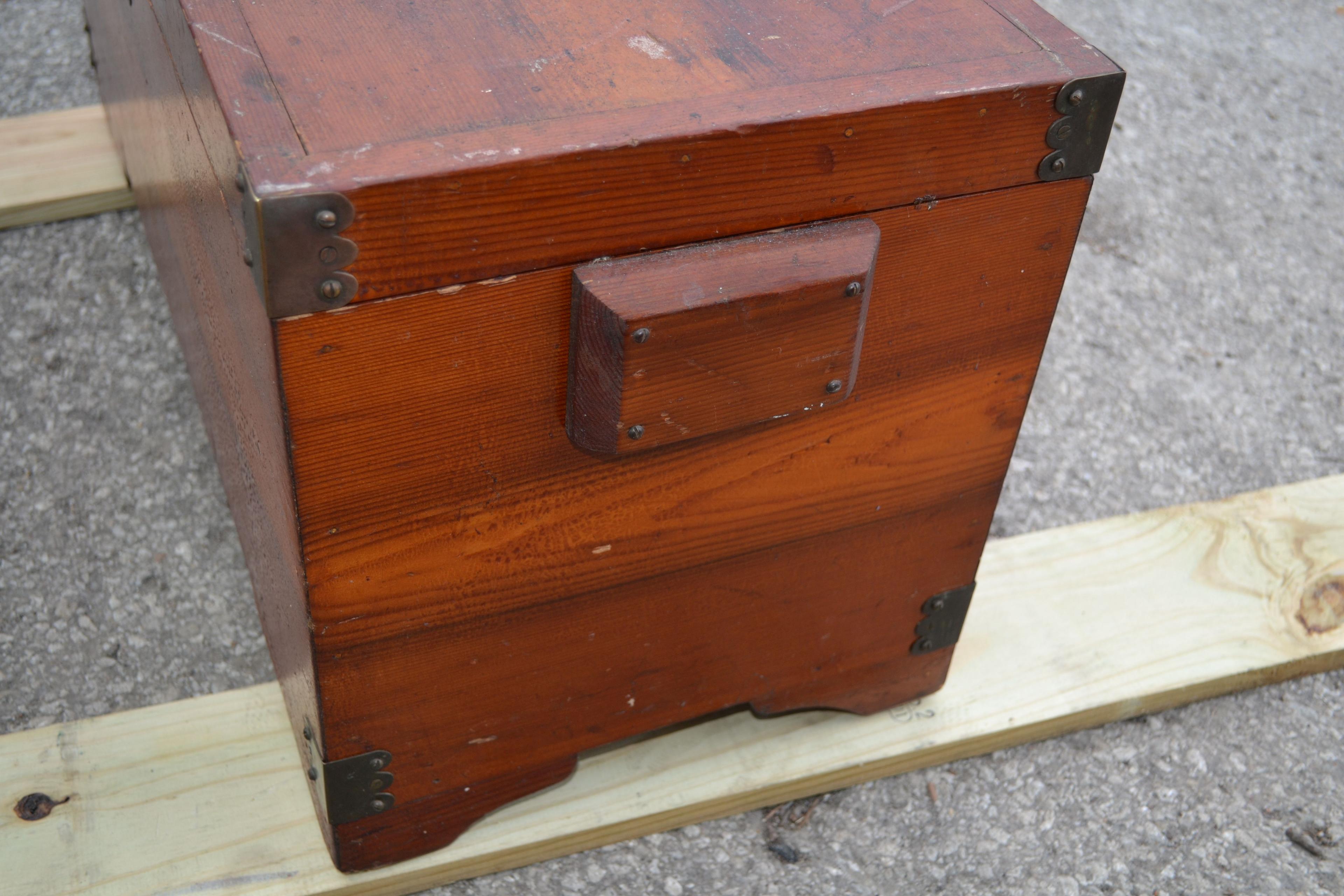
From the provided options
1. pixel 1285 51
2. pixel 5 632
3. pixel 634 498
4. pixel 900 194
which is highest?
pixel 900 194

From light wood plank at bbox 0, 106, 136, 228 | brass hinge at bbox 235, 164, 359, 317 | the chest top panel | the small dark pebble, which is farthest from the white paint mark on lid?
light wood plank at bbox 0, 106, 136, 228

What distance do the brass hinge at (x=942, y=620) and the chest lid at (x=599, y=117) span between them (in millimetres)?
475

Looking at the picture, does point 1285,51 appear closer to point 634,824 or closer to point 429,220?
point 634,824

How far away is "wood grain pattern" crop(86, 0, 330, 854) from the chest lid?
0.08m

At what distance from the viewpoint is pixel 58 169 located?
2023 millimetres

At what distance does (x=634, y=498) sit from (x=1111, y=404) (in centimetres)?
113

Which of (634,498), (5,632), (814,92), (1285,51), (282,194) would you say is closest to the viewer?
(282,194)

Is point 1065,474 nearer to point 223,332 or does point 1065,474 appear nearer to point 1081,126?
point 1081,126

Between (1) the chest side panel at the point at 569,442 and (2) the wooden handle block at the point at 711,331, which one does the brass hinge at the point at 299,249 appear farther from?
(2) the wooden handle block at the point at 711,331

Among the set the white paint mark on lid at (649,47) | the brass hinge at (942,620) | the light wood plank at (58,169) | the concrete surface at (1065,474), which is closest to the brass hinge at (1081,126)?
the white paint mark on lid at (649,47)

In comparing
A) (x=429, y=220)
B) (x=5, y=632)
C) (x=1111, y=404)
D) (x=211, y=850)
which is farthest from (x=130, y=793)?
(x=1111, y=404)

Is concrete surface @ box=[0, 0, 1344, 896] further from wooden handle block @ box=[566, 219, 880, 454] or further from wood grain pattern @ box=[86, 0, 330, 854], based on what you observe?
wooden handle block @ box=[566, 219, 880, 454]

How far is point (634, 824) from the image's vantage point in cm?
130

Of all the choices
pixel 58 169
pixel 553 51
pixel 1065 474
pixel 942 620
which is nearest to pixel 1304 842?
pixel 942 620
